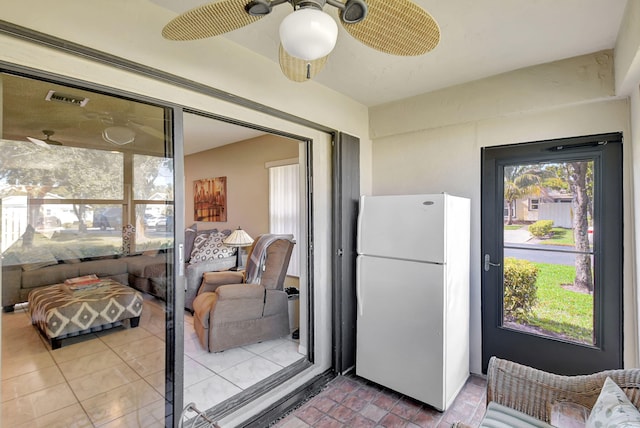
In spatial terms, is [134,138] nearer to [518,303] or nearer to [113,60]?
[113,60]

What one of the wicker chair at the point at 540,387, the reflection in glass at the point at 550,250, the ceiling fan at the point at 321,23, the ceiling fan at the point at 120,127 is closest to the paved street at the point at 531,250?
the reflection in glass at the point at 550,250

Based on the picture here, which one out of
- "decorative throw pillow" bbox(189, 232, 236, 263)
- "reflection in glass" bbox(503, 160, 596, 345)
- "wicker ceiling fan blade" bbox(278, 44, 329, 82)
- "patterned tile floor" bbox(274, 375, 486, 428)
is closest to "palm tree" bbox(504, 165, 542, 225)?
"reflection in glass" bbox(503, 160, 596, 345)

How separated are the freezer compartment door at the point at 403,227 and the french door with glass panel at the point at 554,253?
0.68 m

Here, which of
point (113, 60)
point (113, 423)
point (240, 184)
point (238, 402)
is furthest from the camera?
point (240, 184)

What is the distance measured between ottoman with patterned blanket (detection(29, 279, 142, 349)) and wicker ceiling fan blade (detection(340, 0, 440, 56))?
1.91 m

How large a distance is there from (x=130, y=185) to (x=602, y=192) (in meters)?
2.96

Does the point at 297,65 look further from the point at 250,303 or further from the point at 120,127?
the point at 250,303

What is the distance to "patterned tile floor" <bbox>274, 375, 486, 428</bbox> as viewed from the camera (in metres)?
2.05

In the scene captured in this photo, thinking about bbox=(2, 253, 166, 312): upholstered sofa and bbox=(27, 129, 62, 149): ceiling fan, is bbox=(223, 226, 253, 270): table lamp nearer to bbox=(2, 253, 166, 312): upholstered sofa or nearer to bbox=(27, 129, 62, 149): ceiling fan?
bbox=(2, 253, 166, 312): upholstered sofa

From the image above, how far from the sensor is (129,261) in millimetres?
1777

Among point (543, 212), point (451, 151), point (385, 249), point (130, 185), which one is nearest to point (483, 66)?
point (451, 151)

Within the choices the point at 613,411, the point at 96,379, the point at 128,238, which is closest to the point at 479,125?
the point at 613,411

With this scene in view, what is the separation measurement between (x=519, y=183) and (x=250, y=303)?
2.57m

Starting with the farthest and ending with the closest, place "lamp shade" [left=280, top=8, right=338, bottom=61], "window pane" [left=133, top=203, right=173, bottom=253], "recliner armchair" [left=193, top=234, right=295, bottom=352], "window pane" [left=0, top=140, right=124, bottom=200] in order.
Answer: "recliner armchair" [left=193, top=234, right=295, bottom=352] → "window pane" [left=133, top=203, right=173, bottom=253] → "window pane" [left=0, top=140, right=124, bottom=200] → "lamp shade" [left=280, top=8, right=338, bottom=61]
